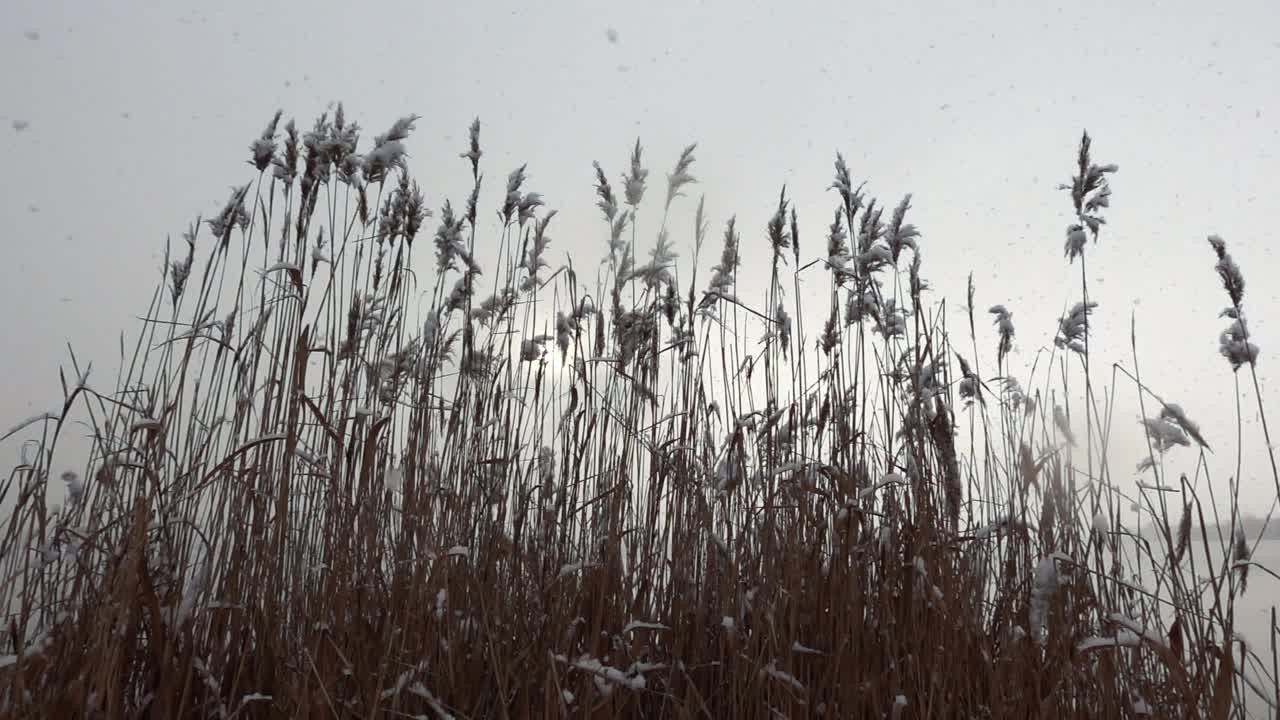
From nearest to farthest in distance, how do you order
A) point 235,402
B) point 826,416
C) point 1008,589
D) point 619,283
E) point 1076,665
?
point 1076,665 → point 1008,589 → point 826,416 → point 235,402 → point 619,283

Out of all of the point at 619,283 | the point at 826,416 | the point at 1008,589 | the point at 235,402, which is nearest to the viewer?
the point at 1008,589

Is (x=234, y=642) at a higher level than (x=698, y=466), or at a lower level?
lower

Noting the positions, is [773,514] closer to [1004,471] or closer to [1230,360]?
[1004,471]

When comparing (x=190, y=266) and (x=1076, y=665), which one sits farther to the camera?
(x=190, y=266)

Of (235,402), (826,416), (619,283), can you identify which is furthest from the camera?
(619,283)

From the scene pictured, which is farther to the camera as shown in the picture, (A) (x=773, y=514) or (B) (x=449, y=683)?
(A) (x=773, y=514)

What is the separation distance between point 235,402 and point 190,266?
459mm

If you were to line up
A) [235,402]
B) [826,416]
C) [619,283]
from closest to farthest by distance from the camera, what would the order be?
[826,416]
[235,402]
[619,283]

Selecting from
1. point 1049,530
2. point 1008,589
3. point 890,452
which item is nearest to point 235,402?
point 890,452

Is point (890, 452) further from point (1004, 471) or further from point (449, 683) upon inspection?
point (449, 683)

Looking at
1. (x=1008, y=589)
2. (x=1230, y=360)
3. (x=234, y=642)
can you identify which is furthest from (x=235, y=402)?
(x=1230, y=360)

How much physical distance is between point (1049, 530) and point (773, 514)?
88 centimetres

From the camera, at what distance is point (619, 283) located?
2467 millimetres

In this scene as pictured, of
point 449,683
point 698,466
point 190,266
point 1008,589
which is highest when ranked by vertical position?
point 190,266
